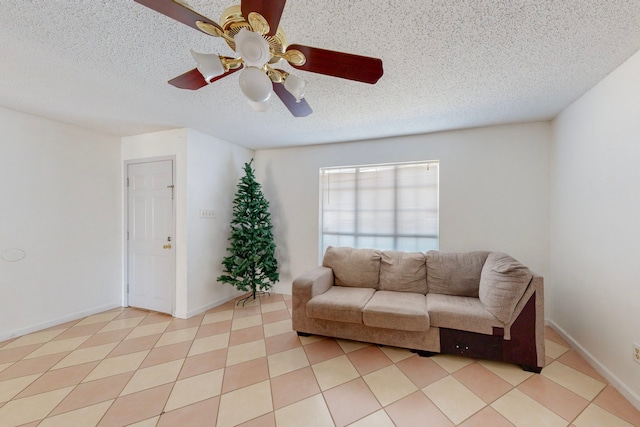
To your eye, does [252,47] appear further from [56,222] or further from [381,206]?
[56,222]

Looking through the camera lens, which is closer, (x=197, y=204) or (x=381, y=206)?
(x=197, y=204)

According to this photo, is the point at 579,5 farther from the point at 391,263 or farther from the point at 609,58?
the point at 391,263

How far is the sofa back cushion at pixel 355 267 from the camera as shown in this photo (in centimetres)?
295

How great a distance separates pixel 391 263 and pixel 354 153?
164cm

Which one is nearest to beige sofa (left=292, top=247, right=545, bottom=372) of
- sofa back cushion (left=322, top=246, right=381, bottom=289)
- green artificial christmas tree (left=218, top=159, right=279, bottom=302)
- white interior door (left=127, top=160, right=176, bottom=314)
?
sofa back cushion (left=322, top=246, right=381, bottom=289)

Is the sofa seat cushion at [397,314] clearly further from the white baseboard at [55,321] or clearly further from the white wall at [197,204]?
the white baseboard at [55,321]

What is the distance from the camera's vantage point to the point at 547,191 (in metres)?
2.79

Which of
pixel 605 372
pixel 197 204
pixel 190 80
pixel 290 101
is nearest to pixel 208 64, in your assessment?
pixel 190 80

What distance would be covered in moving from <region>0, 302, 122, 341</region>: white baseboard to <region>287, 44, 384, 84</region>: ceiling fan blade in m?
3.80

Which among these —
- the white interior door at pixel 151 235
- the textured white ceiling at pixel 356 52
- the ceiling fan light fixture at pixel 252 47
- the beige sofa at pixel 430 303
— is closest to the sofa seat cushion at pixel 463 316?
the beige sofa at pixel 430 303

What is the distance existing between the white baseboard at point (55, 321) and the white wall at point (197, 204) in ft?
3.51

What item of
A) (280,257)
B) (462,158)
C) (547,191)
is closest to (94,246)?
(280,257)

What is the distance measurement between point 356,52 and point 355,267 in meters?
2.20

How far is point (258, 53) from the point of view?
1.05 metres
